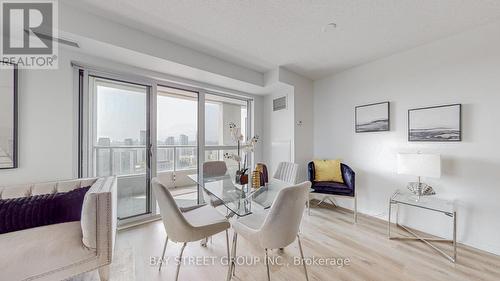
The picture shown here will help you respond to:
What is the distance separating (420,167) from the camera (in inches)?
87.4

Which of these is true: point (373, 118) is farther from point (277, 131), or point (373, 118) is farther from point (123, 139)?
point (123, 139)

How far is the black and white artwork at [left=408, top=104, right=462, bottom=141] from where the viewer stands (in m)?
2.25

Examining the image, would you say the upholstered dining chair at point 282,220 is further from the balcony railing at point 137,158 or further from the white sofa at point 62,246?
the balcony railing at point 137,158

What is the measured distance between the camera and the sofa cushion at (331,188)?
115 inches

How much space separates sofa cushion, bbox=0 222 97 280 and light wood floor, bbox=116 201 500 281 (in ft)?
1.86

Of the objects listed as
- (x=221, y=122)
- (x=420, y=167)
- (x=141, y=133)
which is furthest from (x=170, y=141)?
(x=420, y=167)

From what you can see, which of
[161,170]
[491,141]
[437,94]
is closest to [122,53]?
[161,170]

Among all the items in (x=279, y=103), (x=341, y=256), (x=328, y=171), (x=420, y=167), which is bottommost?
(x=341, y=256)

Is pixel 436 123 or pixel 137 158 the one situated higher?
pixel 436 123

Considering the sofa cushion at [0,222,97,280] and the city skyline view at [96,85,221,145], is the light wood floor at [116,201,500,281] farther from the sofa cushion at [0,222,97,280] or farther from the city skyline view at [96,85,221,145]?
the city skyline view at [96,85,221,145]

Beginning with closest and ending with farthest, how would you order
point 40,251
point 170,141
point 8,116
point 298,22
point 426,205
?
point 40,251
point 8,116
point 298,22
point 426,205
point 170,141

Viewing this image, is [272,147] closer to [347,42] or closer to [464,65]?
[347,42]

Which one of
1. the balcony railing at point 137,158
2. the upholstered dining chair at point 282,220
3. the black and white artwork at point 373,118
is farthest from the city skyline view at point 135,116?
the black and white artwork at point 373,118

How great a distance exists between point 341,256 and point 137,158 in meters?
2.85
